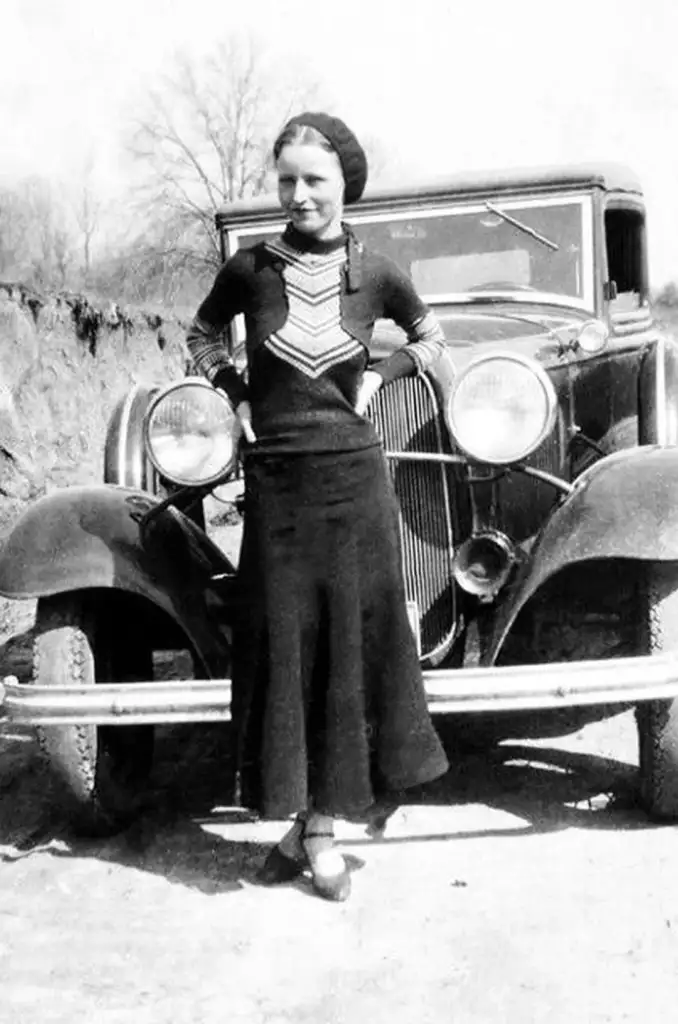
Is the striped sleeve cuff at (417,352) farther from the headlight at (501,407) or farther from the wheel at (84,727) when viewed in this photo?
the wheel at (84,727)

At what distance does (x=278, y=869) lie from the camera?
316cm

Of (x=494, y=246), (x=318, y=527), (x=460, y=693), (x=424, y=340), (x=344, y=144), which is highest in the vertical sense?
(x=344, y=144)

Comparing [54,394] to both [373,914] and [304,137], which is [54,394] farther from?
[373,914]

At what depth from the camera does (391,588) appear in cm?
294

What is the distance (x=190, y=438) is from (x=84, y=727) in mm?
851

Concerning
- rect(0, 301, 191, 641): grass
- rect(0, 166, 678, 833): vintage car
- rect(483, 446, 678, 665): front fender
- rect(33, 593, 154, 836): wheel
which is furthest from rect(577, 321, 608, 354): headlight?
rect(0, 301, 191, 641): grass

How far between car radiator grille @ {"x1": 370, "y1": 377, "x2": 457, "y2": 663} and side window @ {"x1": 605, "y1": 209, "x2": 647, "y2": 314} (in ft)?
5.00

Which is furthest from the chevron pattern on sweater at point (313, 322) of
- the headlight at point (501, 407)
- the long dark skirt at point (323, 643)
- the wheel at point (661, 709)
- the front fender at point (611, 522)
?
the wheel at point (661, 709)

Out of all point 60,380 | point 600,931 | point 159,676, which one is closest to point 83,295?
point 60,380

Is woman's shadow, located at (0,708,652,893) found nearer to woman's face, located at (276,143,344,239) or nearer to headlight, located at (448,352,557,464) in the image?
headlight, located at (448,352,557,464)

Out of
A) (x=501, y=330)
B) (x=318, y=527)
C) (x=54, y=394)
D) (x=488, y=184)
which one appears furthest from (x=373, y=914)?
(x=54, y=394)

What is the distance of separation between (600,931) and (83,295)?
11.7m

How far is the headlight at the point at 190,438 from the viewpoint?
3.53 meters

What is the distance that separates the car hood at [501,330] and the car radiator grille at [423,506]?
1.24 feet
